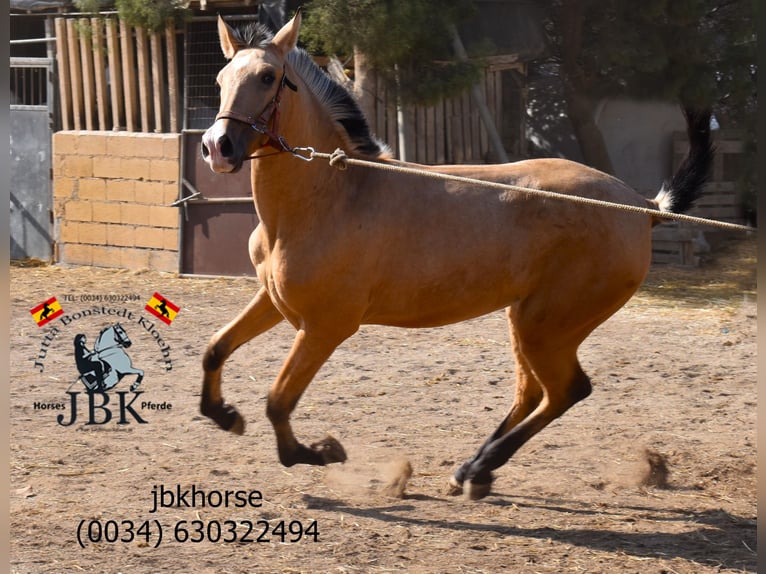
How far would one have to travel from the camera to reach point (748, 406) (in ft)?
20.9

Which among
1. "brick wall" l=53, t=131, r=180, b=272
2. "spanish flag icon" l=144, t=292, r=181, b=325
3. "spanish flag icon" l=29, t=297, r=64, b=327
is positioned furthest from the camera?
"brick wall" l=53, t=131, r=180, b=272

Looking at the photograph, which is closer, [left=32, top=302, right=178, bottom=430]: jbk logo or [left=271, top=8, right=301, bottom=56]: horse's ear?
[left=271, top=8, right=301, bottom=56]: horse's ear

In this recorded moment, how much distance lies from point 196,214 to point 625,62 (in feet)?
17.6

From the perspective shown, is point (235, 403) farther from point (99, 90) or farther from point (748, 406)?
point (99, 90)

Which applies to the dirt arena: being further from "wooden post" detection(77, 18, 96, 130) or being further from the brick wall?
"wooden post" detection(77, 18, 96, 130)

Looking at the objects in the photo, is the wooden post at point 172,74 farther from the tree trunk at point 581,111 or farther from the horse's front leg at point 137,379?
the horse's front leg at point 137,379

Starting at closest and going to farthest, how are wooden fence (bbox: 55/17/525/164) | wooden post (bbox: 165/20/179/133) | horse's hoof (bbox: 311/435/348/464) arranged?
Result: horse's hoof (bbox: 311/435/348/464) < wooden post (bbox: 165/20/179/133) < wooden fence (bbox: 55/17/525/164)

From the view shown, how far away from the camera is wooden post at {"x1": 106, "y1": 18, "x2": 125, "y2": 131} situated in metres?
11.3

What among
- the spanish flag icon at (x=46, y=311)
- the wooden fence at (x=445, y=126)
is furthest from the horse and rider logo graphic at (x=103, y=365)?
the wooden fence at (x=445, y=126)

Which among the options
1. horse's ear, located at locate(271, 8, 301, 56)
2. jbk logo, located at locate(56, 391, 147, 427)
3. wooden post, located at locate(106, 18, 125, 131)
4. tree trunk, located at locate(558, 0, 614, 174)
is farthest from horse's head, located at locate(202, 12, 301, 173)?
tree trunk, located at locate(558, 0, 614, 174)

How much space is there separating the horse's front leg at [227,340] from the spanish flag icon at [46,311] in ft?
13.5

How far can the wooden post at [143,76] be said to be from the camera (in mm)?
11172

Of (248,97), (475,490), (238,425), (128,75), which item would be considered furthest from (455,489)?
(128,75)

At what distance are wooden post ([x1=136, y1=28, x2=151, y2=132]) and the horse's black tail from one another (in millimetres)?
7716
